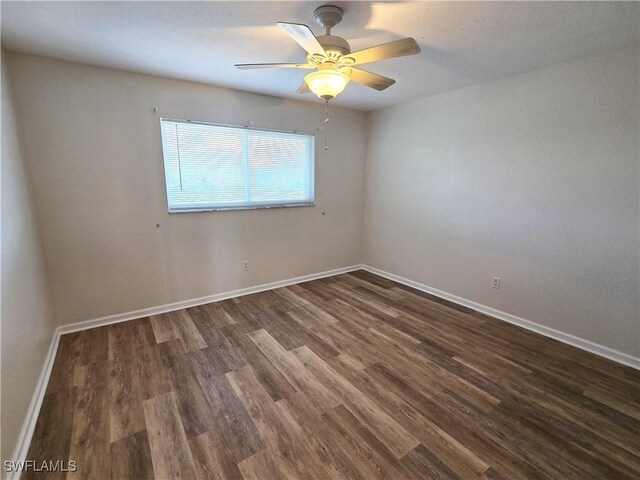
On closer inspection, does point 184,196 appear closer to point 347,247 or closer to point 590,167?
point 347,247

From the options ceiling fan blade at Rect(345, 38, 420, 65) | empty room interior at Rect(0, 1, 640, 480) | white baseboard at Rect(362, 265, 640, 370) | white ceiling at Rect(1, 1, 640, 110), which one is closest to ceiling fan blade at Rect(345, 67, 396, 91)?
empty room interior at Rect(0, 1, 640, 480)

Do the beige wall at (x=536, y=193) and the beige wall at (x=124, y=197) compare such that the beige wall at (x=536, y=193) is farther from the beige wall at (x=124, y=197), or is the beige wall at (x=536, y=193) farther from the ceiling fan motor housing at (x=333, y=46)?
the ceiling fan motor housing at (x=333, y=46)

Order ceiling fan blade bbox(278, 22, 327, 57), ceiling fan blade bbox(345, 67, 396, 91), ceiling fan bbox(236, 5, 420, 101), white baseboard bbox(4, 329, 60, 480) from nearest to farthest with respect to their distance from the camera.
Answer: ceiling fan blade bbox(278, 22, 327, 57) < white baseboard bbox(4, 329, 60, 480) < ceiling fan bbox(236, 5, 420, 101) < ceiling fan blade bbox(345, 67, 396, 91)

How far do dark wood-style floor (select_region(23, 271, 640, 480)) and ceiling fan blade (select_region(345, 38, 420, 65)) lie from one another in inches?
80.7

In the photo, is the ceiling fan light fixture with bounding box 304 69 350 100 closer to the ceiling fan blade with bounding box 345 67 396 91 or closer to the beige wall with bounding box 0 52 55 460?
the ceiling fan blade with bounding box 345 67 396 91

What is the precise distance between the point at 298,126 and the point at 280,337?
2.50 meters

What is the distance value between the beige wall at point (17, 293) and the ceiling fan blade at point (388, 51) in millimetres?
2160

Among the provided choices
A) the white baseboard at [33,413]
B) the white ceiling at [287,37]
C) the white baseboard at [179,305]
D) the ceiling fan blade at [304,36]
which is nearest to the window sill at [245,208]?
the white baseboard at [179,305]

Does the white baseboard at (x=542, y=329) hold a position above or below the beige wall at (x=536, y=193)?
below

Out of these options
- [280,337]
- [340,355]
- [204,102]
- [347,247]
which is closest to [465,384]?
[340,355]

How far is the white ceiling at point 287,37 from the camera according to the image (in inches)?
63.2

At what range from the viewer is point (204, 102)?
2.96m

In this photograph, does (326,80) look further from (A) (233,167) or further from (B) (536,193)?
(B) (536,193)

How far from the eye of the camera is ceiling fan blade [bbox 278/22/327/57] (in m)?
1.29
